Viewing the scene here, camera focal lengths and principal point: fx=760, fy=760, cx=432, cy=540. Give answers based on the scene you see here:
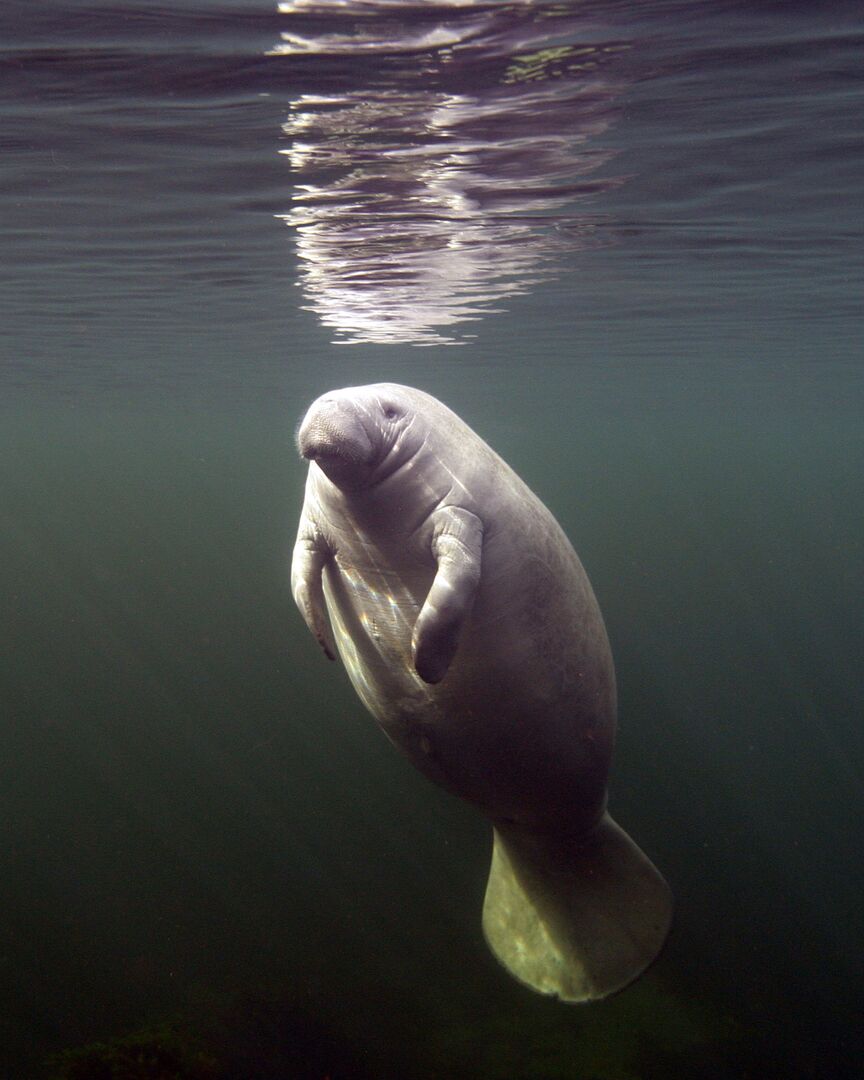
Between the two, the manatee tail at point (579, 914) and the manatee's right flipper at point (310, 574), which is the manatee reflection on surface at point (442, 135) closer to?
the manatee's right flipper at point (310, 574)

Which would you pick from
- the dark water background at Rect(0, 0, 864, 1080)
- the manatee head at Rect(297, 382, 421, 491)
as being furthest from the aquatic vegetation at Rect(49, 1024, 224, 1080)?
the manatee head at Rect(297, 382, 421, 491)

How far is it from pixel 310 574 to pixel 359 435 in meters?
0.98

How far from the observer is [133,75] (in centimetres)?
546

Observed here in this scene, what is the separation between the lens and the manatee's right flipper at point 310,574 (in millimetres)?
4164

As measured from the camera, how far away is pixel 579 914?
5094 mm

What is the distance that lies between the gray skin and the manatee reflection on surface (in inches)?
98.3

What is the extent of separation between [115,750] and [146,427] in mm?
37943

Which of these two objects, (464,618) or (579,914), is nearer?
(464,618)

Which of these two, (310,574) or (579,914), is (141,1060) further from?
(310,574)

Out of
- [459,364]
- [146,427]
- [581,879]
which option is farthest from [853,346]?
[146,427]

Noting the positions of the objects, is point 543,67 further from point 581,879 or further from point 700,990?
point 700,990

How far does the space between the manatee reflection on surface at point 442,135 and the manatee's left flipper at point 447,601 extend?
130 inches

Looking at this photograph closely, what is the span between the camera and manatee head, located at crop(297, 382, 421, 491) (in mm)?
3557

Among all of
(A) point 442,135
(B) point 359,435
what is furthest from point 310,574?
(A) point 442,135
